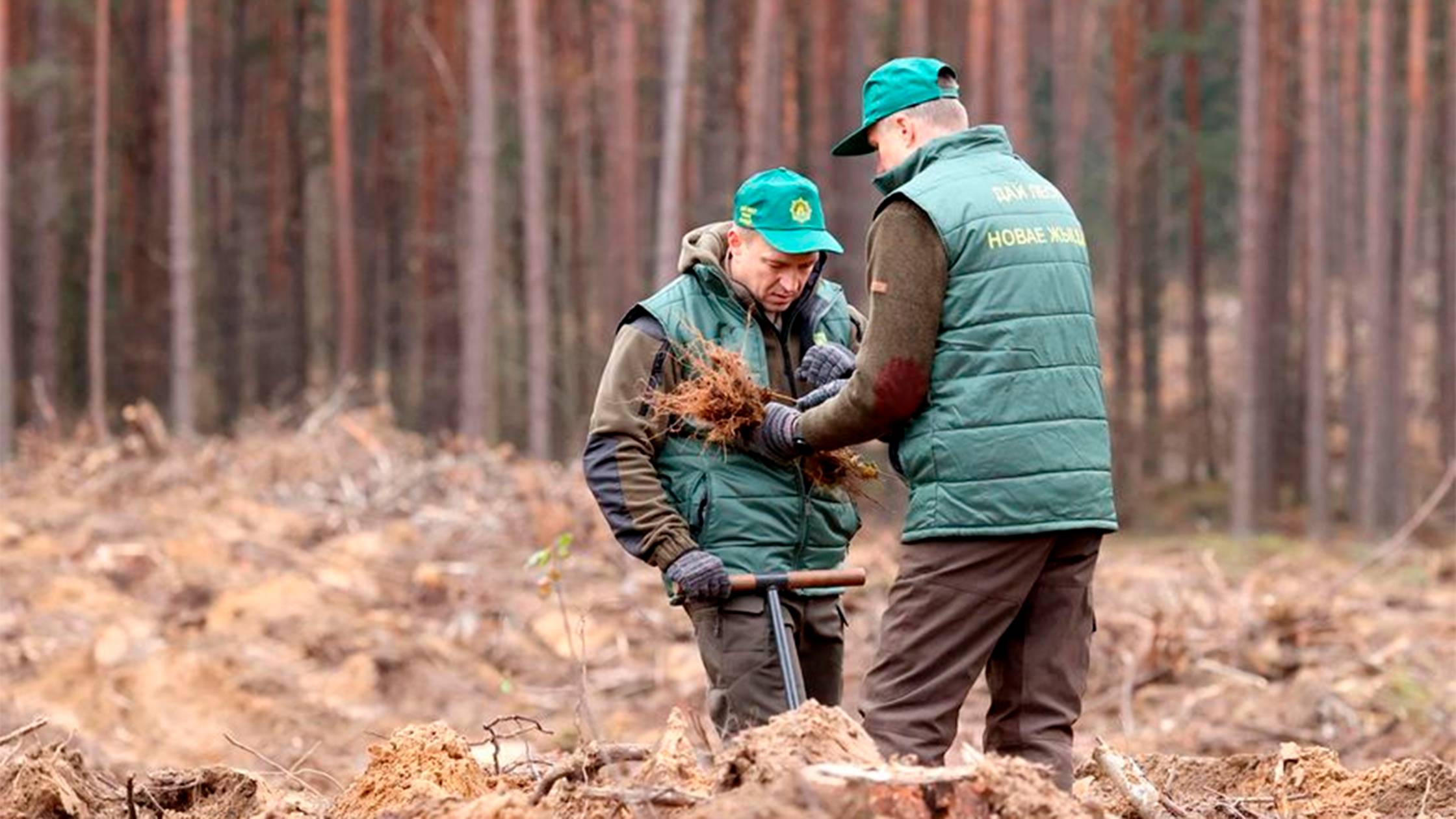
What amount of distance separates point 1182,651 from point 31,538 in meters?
8.15

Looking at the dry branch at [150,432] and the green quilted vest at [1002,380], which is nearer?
the green quilted vest at [1002,380]

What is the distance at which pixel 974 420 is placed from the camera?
16.9 feet

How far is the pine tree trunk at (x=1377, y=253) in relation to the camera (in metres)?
28.4

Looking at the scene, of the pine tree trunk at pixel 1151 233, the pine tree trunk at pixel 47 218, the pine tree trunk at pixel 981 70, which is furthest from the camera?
the pine tree trunk at pixel 1151 233

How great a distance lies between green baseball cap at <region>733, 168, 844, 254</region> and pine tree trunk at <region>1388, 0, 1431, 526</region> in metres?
25.5

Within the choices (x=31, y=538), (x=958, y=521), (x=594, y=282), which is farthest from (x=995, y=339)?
(x=594, y=282)

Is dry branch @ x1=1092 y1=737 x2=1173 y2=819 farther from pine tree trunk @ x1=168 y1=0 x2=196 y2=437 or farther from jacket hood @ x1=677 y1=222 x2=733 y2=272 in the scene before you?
pine tree trunk @ x1=168 y1=0 x2=196 y2=437

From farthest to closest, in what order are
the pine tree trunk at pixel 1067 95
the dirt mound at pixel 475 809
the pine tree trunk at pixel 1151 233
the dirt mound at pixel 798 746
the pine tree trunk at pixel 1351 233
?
the pine tree trunk at pixel 1151 233, the pine tree trunk at pixel 1351 233, the pine tree trunk at pixel 1067 95, the dirt mound at pixel 475 809, the dirt mound at pixel 798 746

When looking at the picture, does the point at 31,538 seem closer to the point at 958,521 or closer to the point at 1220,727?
the point at 1220,727

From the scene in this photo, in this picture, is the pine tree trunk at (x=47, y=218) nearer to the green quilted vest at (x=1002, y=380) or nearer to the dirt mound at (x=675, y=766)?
the dirt mound at (x=675, y=766)

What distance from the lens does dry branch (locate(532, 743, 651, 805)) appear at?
15.9ft

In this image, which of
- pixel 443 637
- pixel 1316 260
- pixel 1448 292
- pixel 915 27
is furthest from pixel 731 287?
pixel 1448 292

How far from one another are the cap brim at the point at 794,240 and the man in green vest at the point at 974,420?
399 mm

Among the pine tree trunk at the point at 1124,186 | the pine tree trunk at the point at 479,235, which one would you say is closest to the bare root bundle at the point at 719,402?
the pine tree trunk at the point at 479,235
